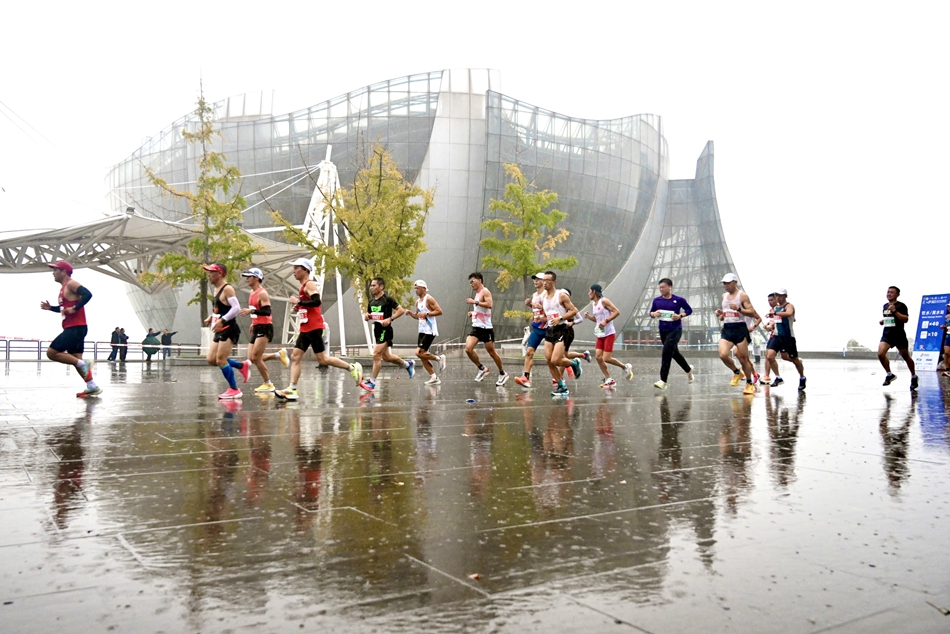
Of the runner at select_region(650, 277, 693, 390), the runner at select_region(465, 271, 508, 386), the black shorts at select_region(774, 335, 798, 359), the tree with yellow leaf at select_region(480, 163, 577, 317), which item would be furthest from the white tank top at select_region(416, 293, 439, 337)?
the tree with yellow leaf at select_region(480, 163, 577, 317)

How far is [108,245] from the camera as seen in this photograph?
38.2 m

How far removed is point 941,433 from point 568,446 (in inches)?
136

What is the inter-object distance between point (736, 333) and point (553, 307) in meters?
3.03

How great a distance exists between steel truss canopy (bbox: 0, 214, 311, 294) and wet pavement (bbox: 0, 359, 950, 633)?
93.9 feet

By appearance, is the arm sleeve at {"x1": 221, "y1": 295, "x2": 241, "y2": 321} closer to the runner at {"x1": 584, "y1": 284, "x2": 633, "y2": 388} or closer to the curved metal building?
the runner at {"x1": 584, "y1": 284, "x2": 633, "y2": 388}

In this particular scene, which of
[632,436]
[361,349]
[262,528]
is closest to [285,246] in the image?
[361,349]

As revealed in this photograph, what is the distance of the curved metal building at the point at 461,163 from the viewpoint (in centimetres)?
4934

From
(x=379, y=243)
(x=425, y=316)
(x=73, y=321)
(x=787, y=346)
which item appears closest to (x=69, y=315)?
(x=73, y=321)

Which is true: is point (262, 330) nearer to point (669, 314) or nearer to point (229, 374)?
point (229, 374)

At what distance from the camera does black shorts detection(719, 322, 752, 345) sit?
12.8 m

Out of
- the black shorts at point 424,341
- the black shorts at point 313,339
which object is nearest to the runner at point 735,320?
the black shorts at point 424,341

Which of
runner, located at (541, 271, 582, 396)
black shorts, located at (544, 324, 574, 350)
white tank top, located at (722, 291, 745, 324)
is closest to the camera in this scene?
runner, located at (541, 271, 582, 396)

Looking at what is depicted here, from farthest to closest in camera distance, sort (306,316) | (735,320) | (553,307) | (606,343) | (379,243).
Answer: (379,243) < (606,343) < (735,320) < (553,307) < (306,316)

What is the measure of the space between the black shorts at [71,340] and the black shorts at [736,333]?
30.1ft
